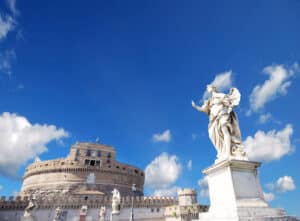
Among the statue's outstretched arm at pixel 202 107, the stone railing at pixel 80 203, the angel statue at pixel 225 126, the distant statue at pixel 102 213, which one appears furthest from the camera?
the stone railing at pixel 80 203

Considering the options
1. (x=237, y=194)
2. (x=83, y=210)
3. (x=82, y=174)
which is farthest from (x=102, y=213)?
(x=237, y=194)

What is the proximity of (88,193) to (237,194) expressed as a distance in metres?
50.6

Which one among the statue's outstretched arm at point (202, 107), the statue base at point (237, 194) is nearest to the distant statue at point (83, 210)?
the statue base at point (237, 194)

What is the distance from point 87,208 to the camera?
1751 inches

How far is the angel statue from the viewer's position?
5.17 meters

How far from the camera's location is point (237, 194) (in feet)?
14.4

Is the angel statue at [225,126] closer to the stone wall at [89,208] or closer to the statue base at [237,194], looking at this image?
the statue base at [237,194]

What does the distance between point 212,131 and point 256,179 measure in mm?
1569

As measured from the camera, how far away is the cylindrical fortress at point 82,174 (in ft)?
182

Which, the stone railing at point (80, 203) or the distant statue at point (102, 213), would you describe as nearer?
the distant statue at point (102, 213)

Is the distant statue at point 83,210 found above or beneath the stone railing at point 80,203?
beneath

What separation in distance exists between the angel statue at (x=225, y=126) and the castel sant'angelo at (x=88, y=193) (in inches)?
1406

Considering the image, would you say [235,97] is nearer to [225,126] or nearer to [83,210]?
[225,126]

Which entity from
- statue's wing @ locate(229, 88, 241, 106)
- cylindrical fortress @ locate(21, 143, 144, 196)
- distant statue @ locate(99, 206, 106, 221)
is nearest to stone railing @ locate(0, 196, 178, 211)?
distant statue @ locate(99, 206, 106, 221)
